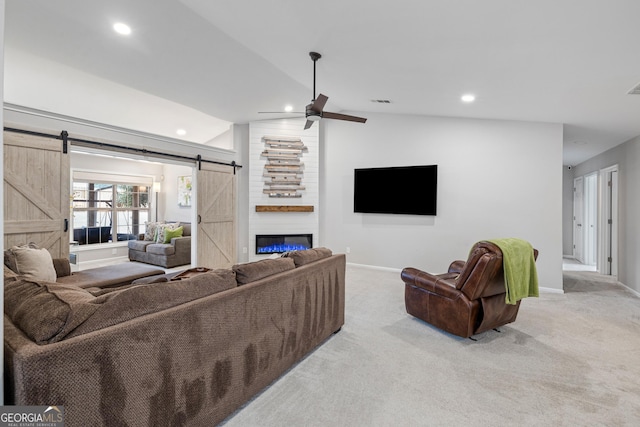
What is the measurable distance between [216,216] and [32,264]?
10.4 feet

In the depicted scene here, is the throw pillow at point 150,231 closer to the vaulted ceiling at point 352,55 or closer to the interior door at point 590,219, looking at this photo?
the vaulted ceiling at point 352,55

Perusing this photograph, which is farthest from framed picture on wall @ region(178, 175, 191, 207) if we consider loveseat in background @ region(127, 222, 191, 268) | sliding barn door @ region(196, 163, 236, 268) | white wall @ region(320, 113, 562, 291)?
white wall @ region(320, 113, 562, 291)

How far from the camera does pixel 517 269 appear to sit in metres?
2.82

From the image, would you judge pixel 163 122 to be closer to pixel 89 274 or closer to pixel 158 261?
pixel 158 261

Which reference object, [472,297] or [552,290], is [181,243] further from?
[552,290]

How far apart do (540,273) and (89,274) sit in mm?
6179

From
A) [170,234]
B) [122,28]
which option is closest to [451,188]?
[122,28]

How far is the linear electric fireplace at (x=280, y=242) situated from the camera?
6039mm

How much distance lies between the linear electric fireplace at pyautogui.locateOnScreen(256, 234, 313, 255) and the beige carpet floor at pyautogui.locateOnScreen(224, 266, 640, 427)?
2.68m

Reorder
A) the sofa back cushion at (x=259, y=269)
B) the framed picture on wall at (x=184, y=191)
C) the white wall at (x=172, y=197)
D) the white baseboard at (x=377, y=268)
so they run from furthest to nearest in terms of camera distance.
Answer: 1. the white wall at (x=172, y=197)
2. the framed picture on wall at (x=184, y=191)
3. the white baseboard at (x=377, y=268)
4. the sofa back cushion at (x=259, y=269)

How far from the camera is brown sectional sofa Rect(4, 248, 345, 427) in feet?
3.63

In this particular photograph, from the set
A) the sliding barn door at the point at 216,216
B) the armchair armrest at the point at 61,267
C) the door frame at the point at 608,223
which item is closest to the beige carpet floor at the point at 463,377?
the door frame at the point at 608,223

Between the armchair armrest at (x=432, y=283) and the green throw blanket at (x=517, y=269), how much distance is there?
17.8 inches

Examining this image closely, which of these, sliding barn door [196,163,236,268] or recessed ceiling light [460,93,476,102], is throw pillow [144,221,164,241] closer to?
sliding barn door [196,163,236,268]
